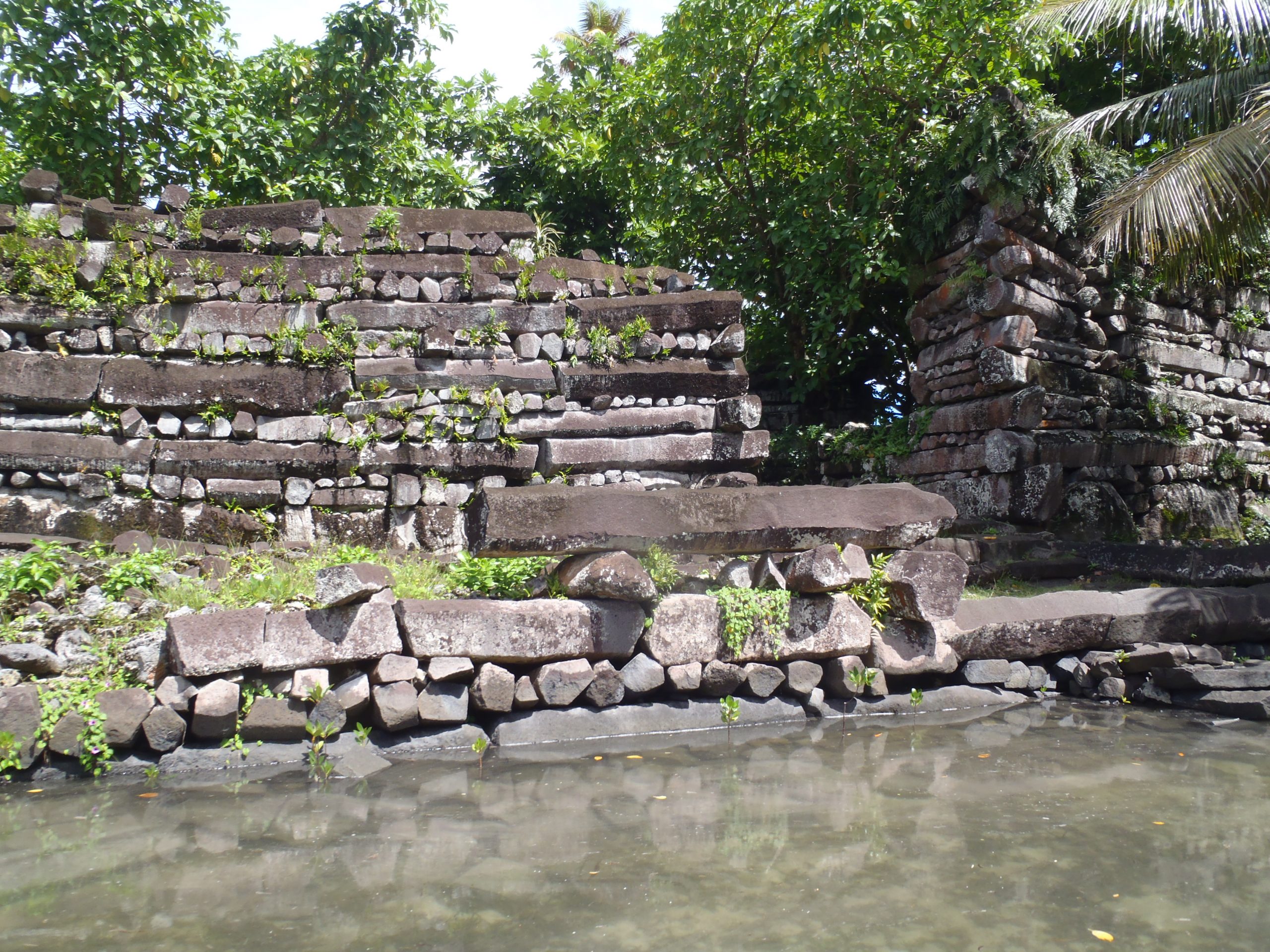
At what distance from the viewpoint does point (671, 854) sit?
10.9 feet

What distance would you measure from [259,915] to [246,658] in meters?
1.92

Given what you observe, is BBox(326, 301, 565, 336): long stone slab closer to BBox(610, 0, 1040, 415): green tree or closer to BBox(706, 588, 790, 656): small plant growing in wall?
BBox(706, 588, 790, 656): small plant growing in wall

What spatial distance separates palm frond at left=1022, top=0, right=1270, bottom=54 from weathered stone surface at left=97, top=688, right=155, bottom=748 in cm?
1138

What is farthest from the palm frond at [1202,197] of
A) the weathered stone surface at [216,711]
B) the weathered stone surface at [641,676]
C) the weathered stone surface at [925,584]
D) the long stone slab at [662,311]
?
the weathered stone surface at [216,711]

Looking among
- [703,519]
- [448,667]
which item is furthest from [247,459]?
[703,519]

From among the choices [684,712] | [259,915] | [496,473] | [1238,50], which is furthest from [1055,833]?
[1238,50]

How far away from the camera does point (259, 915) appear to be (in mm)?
2785

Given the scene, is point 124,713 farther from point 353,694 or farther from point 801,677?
point 801,677

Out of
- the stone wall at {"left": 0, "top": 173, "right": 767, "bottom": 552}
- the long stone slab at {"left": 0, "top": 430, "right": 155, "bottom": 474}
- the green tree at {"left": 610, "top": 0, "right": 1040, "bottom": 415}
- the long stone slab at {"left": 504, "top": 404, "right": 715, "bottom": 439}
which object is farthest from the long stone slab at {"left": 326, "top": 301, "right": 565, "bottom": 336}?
the green tree at {"left": 610, "top": 0, "right": 1040, "bottom": 415}

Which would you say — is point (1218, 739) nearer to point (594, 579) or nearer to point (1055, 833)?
point (1055, 833)

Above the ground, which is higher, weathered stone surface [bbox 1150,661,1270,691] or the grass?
the grass

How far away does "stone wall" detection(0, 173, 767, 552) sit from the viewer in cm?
671

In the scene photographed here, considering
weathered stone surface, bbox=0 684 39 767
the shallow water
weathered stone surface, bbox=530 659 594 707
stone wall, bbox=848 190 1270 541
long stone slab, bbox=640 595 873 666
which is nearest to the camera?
the shallow water

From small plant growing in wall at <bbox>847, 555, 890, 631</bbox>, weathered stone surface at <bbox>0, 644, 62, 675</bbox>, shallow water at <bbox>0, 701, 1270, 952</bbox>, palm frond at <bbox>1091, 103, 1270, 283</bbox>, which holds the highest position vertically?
palm frond at <bbox>1091, 103, 1270, 283</bbox>
